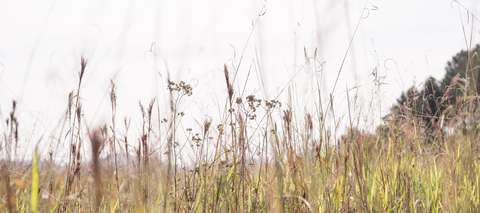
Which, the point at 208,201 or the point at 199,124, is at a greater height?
the point at 199,124

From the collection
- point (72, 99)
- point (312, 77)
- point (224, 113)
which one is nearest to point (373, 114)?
point (312, 77)

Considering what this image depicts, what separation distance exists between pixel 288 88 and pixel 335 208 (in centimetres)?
71

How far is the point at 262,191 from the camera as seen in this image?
1.88m

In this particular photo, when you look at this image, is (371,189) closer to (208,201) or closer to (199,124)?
(208,201)

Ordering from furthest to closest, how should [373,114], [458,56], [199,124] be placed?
[458,56], [373,114], [199,124]

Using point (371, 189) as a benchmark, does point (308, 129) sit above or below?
above

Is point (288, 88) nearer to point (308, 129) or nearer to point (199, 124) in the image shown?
point (308, 129)

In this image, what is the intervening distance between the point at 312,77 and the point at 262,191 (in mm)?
791

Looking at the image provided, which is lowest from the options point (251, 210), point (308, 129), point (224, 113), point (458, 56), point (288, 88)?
point (251, 210)

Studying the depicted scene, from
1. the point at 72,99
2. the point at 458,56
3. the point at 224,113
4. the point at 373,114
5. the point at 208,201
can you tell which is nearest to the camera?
the point at 72,99

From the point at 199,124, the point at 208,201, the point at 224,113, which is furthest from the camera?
the point at 199,124

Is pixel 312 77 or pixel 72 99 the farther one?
pixel 312 77

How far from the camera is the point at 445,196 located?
164 cm

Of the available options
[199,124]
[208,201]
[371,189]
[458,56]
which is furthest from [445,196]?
[458,56]
